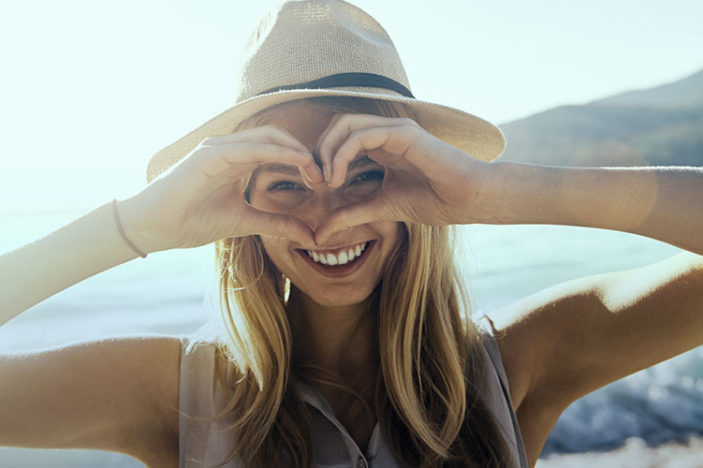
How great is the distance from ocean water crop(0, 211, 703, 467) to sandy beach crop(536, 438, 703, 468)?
0.10m

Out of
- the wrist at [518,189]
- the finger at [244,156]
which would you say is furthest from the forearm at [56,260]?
the wrist at [518,189]

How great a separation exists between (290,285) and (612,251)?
9372 millimetres

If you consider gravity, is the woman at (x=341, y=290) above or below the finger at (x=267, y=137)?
below

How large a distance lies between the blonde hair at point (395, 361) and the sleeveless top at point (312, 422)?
0.03 m

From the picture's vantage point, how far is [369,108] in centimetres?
188

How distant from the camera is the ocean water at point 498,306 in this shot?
498 centimetres

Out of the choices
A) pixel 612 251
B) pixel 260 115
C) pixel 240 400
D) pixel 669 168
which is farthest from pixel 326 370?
pixel 612 251

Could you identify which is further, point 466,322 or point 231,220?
point 466,322

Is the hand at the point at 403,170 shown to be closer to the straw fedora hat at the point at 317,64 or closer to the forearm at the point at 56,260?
the straw fedora hat at the point at 317,64

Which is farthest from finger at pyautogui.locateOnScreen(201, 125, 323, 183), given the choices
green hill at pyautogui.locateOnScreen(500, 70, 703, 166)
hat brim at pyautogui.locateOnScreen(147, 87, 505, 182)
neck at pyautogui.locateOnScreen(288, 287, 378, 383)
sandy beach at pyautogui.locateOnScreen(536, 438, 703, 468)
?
green hill at pyautogui.locateOnScreen(500, 70, 703, 166)

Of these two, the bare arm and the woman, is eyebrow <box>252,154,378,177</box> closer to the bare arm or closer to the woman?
the woman

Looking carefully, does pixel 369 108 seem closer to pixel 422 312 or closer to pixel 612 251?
pixel 422 312

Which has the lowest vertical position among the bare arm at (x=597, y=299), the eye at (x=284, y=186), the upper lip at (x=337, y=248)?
the bare arm at (x=597, y=299)

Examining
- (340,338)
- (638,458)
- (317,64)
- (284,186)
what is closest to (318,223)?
(284,186)
